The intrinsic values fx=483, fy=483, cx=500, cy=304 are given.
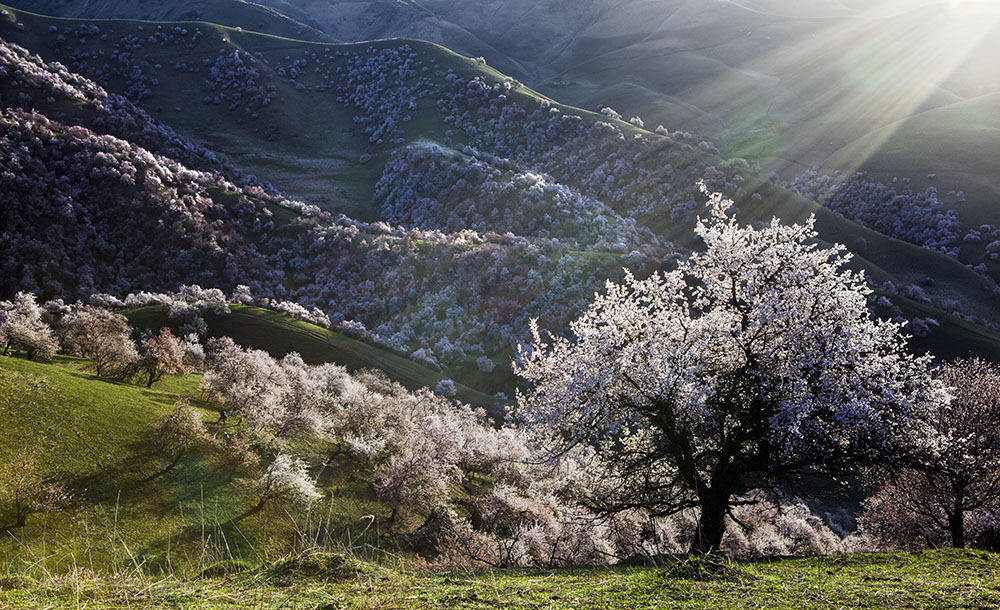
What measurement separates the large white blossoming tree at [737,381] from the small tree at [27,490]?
25.6 meters

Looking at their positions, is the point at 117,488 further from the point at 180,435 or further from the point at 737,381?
the point at 737,381

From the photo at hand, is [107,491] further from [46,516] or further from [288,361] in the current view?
[288,361]

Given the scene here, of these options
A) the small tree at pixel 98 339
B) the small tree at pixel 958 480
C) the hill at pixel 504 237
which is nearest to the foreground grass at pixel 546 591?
the small tree at pixel 958 480

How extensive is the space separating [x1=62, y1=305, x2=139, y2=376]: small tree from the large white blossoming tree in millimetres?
Answer: 43859

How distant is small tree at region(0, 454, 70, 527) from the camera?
23.6m

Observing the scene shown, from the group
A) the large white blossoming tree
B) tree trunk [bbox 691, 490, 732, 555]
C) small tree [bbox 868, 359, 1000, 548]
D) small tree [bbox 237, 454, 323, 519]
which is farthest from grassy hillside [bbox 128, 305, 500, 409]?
tree trunk [bbox 691, 490, 732, 555]

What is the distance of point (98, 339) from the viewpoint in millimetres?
49594

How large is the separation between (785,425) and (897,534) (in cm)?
2262

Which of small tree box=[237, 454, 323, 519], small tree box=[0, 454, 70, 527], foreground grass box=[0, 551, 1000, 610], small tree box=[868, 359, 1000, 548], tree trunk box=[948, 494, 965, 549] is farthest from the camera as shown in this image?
small tree box=[237, 454, 323, 519]

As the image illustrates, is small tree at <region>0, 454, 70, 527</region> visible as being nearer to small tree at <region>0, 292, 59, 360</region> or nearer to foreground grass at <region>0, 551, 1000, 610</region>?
foreground grass at <region>0, 551, 1000, 610</region>

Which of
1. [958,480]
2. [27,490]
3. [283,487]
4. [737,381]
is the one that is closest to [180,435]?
[283,487]

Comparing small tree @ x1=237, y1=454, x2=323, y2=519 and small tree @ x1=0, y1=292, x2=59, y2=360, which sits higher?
small tree @ x1=0, y1=292, x2=59, y2=360

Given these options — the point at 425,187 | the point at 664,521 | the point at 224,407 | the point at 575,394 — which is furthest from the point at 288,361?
the point at 425,187

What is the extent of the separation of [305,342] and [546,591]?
3138 inches
